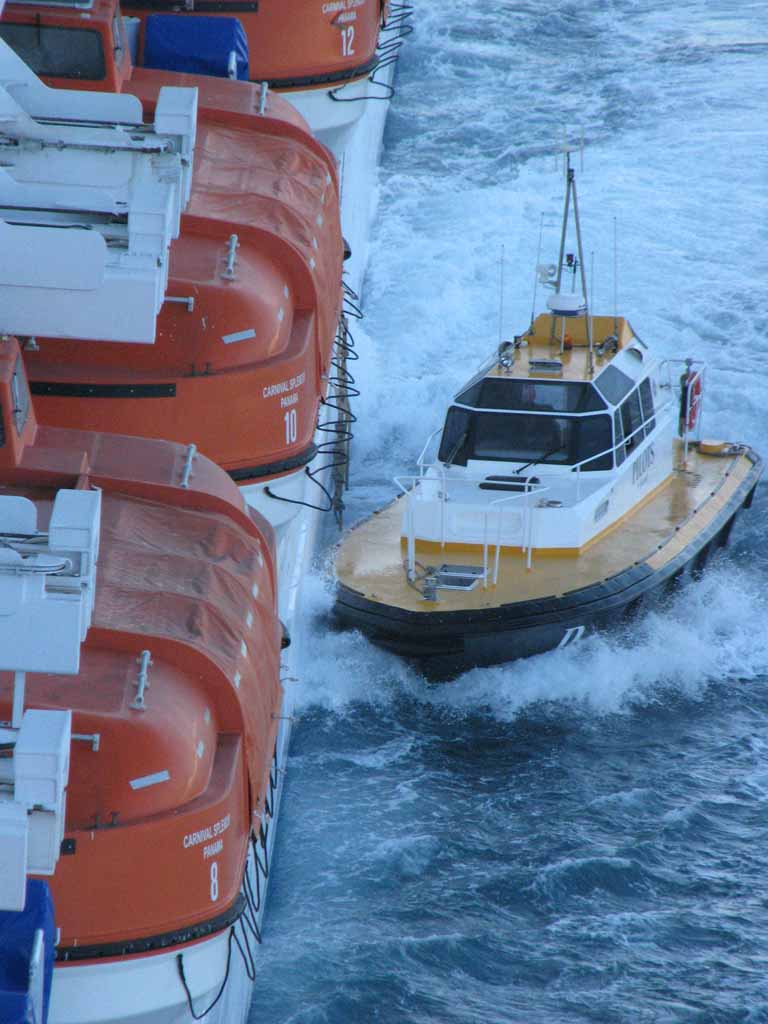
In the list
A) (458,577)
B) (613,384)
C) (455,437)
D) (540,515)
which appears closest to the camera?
(458,577)

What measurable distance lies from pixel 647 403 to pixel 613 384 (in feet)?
2.51

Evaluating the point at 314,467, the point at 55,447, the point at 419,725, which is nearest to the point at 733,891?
the point at 419,725

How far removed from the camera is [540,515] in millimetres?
13688

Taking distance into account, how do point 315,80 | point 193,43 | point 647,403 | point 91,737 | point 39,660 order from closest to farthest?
point 39,660 < point 91,737 < point 193,43 < point 315,80 < point 647,403

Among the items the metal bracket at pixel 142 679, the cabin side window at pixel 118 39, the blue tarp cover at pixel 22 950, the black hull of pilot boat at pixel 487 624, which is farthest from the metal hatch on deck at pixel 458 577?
the blue tarp cover at pixel 22 950

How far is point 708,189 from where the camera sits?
2364 centimetres

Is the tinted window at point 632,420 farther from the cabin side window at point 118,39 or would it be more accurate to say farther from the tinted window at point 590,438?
the cabin side window at point 118,39

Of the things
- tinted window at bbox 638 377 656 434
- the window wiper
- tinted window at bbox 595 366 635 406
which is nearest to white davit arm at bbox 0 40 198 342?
the window wiper

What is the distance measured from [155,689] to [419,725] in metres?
6.94

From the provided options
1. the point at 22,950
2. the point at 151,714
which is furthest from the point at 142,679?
the point at 22,950

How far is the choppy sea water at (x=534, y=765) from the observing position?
10.2m

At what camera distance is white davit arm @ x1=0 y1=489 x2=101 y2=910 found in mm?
5172

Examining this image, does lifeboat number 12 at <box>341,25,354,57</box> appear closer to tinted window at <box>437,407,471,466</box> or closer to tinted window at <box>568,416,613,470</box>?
tinted window at <box>437,407,471,466</box>

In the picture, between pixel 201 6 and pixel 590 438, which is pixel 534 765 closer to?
pixel 590 438
